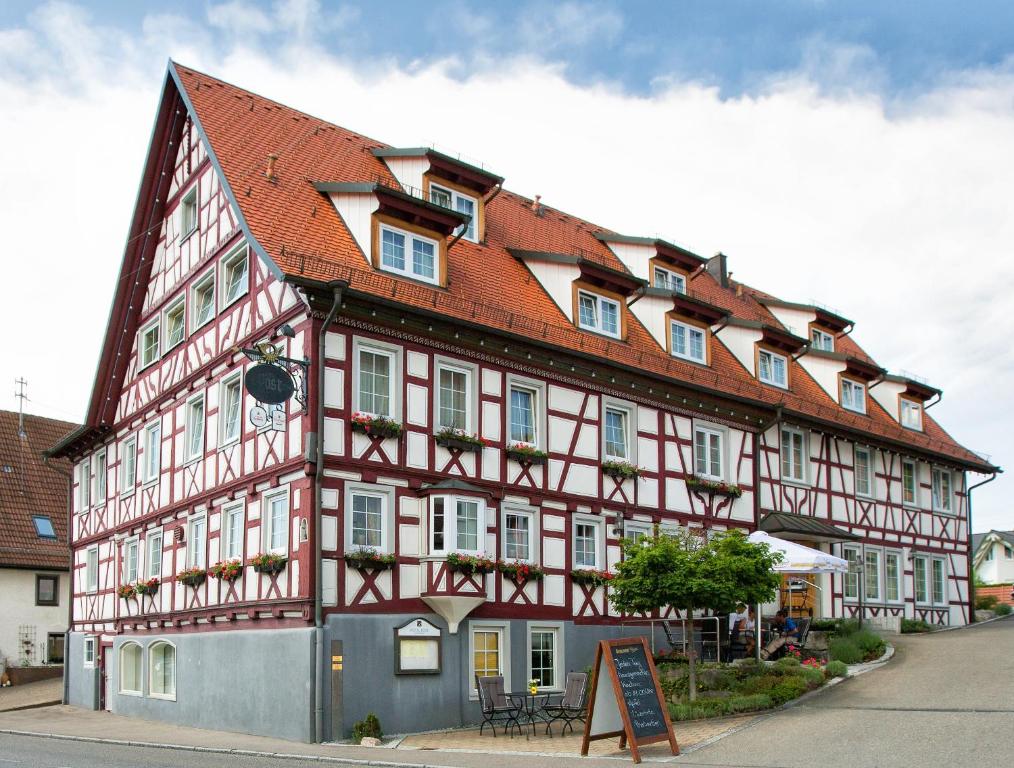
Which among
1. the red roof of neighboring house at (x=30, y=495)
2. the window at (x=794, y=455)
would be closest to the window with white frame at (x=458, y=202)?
the window at (x=794, y=455)

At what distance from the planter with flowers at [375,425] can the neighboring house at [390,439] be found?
6 centimetres

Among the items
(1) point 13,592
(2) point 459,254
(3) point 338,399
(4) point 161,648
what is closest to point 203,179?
(2) point 459,254

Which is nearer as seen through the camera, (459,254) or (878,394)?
(459,254)

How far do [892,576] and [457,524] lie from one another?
17.1m

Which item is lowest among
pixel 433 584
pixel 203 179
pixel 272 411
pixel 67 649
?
pixel 67 649

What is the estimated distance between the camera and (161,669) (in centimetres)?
2669

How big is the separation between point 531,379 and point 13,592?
24582 millimetres

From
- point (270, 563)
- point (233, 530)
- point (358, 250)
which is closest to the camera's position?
point (270, 563)

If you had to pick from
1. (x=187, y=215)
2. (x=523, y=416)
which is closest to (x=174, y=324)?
(x=187, y=215)

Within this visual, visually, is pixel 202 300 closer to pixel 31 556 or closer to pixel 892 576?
pixel 31 556

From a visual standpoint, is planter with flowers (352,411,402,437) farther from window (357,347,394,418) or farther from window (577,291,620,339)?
window (577,291,620,339)

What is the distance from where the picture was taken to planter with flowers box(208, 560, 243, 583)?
2259 cm

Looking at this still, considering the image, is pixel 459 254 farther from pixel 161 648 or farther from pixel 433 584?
pixel 161 648

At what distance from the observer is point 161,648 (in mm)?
26797
